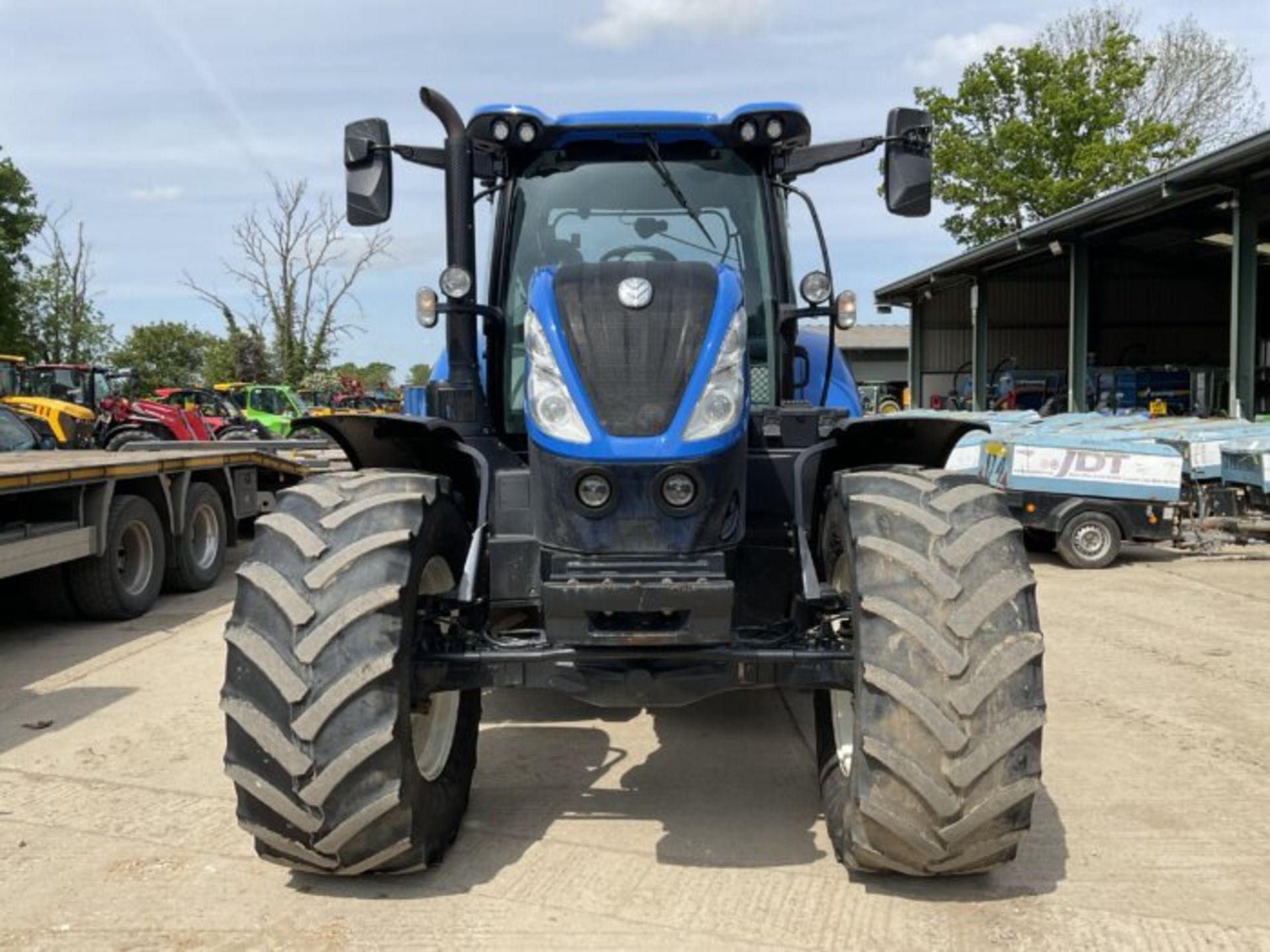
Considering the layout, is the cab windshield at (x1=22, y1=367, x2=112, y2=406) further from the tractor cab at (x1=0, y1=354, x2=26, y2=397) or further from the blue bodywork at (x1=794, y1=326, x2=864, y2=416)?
the blue bodywork at (x1=794, y1=326, x2=864, y2=416)

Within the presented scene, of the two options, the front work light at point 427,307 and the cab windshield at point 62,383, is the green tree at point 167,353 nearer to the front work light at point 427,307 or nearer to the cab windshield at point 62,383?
the cab windshield at point 62,383

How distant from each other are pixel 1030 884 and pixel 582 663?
1574 mm

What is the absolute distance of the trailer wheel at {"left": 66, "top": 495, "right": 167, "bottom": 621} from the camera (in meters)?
8.19

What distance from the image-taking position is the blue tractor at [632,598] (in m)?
3.25

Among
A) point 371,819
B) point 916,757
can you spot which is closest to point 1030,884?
point 916,757

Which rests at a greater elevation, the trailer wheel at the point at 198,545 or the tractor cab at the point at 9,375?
the tractor cab at the point at 9,375

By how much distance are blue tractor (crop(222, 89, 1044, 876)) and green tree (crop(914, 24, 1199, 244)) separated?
33.3 metres

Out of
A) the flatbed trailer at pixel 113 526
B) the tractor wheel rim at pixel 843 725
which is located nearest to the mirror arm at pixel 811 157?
the tractor wheel rim at pixel 843 725

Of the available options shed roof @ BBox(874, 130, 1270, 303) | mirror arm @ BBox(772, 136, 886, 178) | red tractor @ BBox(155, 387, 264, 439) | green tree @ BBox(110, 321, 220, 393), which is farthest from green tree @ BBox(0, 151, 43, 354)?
mirror arm @ BBox(772, 136, 886, 178)

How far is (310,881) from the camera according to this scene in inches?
144

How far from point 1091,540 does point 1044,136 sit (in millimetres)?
28330

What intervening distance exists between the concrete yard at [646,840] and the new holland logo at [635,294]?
5.99 feet

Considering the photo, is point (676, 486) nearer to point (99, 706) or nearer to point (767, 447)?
point (767, 447)

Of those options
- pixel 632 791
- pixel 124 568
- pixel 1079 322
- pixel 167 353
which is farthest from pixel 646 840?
pixel 167 353
